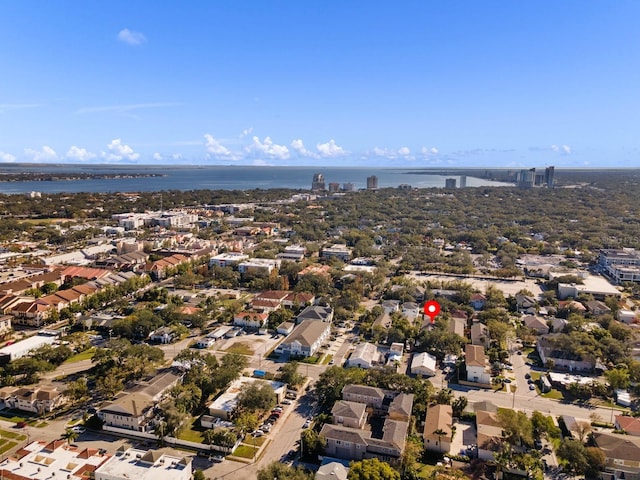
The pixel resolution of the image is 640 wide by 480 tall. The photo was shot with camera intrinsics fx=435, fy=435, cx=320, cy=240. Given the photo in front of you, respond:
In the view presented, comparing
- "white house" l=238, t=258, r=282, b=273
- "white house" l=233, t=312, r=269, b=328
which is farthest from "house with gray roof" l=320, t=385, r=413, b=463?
"white house" l=238, t=258, r=282, b=273

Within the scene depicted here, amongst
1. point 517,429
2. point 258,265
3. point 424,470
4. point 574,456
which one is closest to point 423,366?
point 517,429

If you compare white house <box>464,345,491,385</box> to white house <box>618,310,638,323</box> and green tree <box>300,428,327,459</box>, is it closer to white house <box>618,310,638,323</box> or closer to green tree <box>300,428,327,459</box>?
green tree <box>300,428,327,459</box>

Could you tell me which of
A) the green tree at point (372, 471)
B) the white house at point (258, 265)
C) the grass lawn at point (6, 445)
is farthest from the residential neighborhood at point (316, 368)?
the grass lawn at point (6, 445)

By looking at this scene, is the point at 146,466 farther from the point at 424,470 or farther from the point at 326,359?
the point at 326,359

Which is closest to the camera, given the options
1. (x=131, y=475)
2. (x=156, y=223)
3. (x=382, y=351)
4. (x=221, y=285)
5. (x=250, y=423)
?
(x=131, y=475)

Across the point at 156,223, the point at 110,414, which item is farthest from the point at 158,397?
the point at 156,223

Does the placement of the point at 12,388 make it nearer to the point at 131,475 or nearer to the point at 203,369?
the point at 203,369

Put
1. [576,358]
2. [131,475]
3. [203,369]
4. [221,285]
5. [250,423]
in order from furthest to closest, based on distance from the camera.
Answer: [221,285] < [576,358] < [203,369] < [250,423] < [131,475]

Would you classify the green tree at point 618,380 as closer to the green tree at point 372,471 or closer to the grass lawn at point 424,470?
the grass lawn at point 424,470
